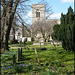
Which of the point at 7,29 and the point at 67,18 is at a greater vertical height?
the point at 67,18

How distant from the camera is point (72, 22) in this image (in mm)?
11016

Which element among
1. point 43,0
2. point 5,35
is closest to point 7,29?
point 5,35

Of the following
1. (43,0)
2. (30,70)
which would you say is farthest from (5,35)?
(30,70)

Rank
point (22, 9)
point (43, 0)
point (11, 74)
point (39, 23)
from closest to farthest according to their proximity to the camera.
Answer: point (11, 74) → point (22, 9) → point (43, 0) → point (39, 23)

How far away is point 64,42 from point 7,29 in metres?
4.85

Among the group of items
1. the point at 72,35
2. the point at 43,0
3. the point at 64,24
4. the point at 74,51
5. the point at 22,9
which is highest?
the point at 43,0

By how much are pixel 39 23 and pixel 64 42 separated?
59.5 feet

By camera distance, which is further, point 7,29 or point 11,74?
point 7,29

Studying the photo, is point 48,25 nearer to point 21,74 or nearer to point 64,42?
point 64,42

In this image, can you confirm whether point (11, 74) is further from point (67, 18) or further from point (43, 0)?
point (67, 18)

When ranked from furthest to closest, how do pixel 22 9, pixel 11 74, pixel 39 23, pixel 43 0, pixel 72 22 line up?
pixel 39 23
pixel 72 22
pixel 43 0
pixel 22 9
pixel 11 74

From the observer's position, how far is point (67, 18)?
1142 centimetres

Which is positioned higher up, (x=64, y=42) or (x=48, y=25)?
(x=48, y=25)

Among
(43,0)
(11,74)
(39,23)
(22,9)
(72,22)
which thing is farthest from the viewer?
(39,23)
